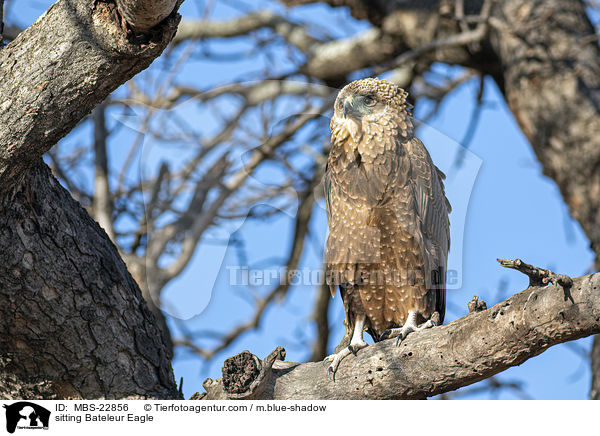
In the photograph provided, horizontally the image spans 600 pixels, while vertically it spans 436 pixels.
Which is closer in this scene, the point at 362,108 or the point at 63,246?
the point at 362,108

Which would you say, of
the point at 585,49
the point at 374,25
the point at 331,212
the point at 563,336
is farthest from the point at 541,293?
the point at 374,25

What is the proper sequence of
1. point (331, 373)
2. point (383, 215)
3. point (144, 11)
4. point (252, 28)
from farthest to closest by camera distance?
point (252, 28) → point (331, 373) → point (383, 215) → point (144, 11)

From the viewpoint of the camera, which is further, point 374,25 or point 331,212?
point 374,25

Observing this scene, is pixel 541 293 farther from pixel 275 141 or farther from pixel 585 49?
pixel 585 49

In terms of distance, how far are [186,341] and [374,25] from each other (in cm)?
393

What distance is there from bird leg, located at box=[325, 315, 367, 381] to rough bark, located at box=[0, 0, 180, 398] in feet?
3.22

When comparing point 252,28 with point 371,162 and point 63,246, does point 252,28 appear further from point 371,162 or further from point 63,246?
point 371,162

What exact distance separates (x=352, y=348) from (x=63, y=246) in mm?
1483

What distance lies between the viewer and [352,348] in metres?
3.20

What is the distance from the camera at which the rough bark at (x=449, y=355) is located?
7.69ft

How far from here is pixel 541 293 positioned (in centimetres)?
241
